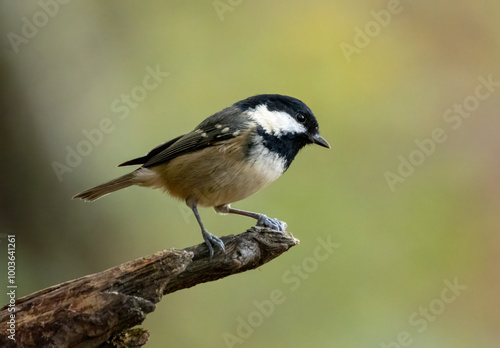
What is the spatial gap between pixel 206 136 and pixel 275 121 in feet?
1.43

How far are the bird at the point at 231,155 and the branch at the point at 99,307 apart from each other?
731 mm

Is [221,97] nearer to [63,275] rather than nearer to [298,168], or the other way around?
[298,168]

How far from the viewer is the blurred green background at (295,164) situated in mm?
3877

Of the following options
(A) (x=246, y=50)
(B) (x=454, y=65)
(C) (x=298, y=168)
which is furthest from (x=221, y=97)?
(B) (x=454, y=65)

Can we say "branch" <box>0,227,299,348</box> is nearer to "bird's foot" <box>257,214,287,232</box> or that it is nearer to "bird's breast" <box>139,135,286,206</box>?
"bird's breast" <box>139,135,286,206</box>

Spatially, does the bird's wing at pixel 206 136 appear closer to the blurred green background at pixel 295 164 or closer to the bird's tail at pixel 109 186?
the bird's tail at pixel 109 186

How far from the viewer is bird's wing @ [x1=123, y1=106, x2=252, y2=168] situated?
10.4ft

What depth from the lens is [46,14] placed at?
3.81 m

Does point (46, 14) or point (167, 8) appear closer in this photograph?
point (46, 14)

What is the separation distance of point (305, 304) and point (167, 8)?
2936 millimetres

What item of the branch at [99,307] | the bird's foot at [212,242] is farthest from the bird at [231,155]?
the branch at [99,307]

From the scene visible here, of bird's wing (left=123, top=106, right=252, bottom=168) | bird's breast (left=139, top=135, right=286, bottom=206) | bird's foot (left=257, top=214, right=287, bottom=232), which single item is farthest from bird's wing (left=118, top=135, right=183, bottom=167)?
bird's foot (left=257, top=214, right=287, bottom=232)

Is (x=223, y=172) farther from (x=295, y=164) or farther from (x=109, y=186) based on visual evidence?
(x=295, y=164)

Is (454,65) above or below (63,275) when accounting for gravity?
above
